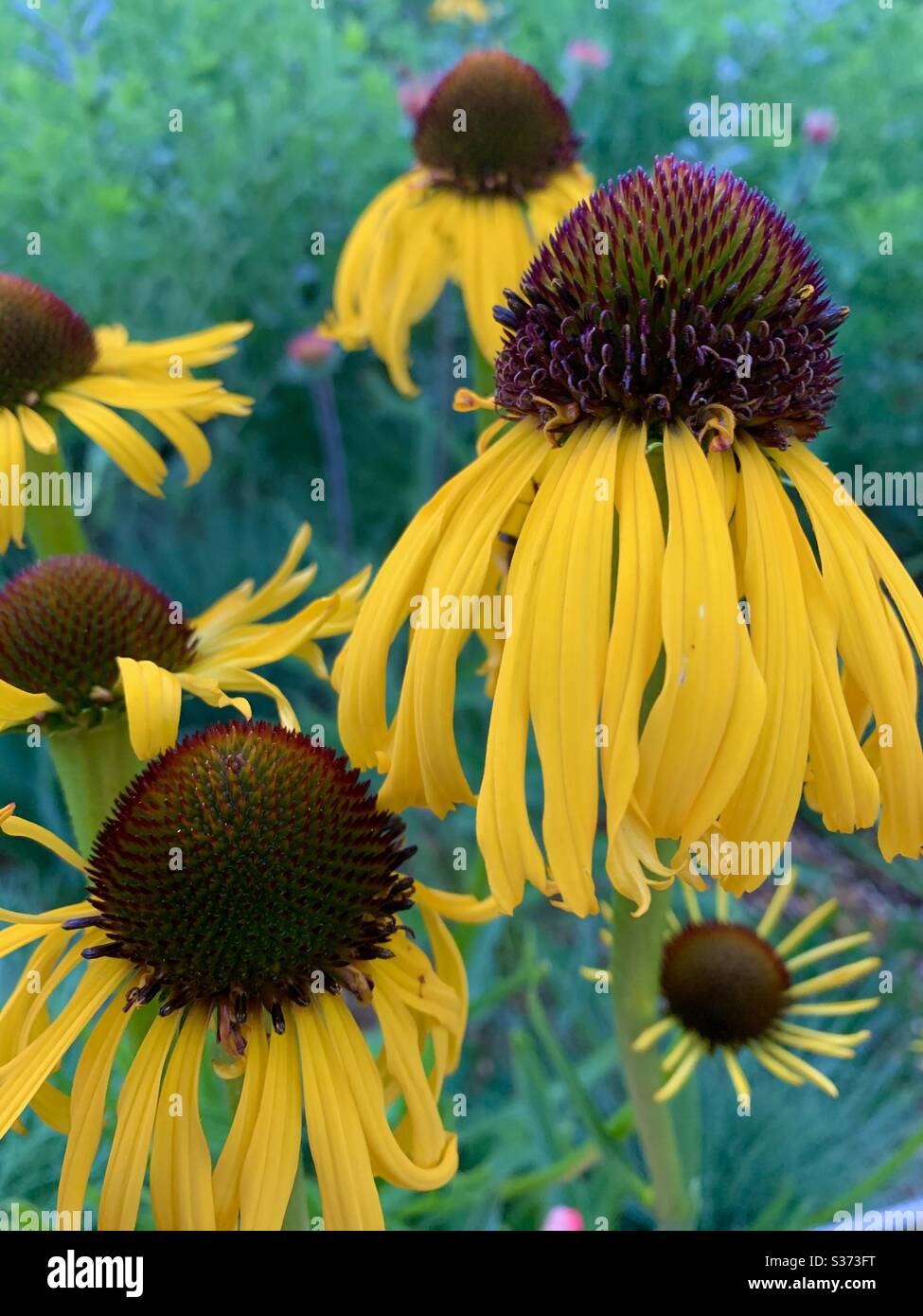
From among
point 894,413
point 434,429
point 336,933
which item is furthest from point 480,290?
point 894,413

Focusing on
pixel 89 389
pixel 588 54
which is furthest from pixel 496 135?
pixel 588 54

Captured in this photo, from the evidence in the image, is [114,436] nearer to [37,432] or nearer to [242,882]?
[37,432]

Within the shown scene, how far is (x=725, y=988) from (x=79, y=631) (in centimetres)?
51

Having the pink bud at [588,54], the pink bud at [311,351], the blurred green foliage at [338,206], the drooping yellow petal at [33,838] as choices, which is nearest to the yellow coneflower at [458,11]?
the blurred green foliage at [338,206]

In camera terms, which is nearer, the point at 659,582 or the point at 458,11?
the point at 659,582

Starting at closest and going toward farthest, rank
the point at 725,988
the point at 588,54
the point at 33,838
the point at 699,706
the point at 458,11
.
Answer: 1. the point at 699,706
2. the point at 33,838
3. the point at 725,988
4. the point at 588,54
5. the point at 458,11

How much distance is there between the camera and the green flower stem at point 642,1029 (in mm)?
647

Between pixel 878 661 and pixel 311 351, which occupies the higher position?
pixel 311 351

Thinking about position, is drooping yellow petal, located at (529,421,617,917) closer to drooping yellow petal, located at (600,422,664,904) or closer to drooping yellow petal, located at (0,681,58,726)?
drooping yellow petal, located at (600,422,664,904)

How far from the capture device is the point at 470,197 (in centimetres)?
110

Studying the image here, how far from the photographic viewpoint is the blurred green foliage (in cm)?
167

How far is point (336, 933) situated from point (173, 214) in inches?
70.7

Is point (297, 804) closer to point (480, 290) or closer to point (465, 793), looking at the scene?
point (465, 793)
